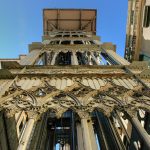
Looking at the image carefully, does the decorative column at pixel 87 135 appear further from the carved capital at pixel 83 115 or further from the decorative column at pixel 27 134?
the decorative column at pixel 27 134

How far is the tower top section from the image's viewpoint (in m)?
28.2

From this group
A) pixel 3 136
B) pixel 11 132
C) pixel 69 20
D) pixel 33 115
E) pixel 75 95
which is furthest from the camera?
pixel 69 20

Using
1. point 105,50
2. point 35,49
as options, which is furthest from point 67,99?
point 35,49

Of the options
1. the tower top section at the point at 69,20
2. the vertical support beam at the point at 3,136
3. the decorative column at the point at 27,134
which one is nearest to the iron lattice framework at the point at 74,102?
the decorative column at the point at 27,134

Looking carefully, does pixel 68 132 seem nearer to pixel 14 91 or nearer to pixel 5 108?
pixel 14 91

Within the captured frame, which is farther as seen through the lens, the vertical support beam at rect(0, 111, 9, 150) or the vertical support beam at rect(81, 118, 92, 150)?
the vertical support beam at rect(0, 111, 9, 150)

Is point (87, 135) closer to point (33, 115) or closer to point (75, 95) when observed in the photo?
point (33, 115)

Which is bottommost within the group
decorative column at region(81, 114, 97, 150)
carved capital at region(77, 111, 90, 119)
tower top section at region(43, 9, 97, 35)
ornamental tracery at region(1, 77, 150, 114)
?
decorative column at region(81, 114, 97, 150)

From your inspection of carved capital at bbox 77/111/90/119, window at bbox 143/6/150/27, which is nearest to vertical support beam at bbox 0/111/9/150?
carved capital at bbox 77/111/90/119

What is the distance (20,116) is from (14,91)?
2057 millimetres

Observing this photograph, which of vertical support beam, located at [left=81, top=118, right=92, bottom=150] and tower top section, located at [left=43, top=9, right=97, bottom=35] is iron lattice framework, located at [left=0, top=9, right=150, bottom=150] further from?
tower top section, located at [left=43, top=9, right=97, bottom=35]

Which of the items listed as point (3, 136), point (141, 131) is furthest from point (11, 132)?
point (141, 131)

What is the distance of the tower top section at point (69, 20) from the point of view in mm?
28219

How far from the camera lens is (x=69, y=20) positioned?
29.7m
